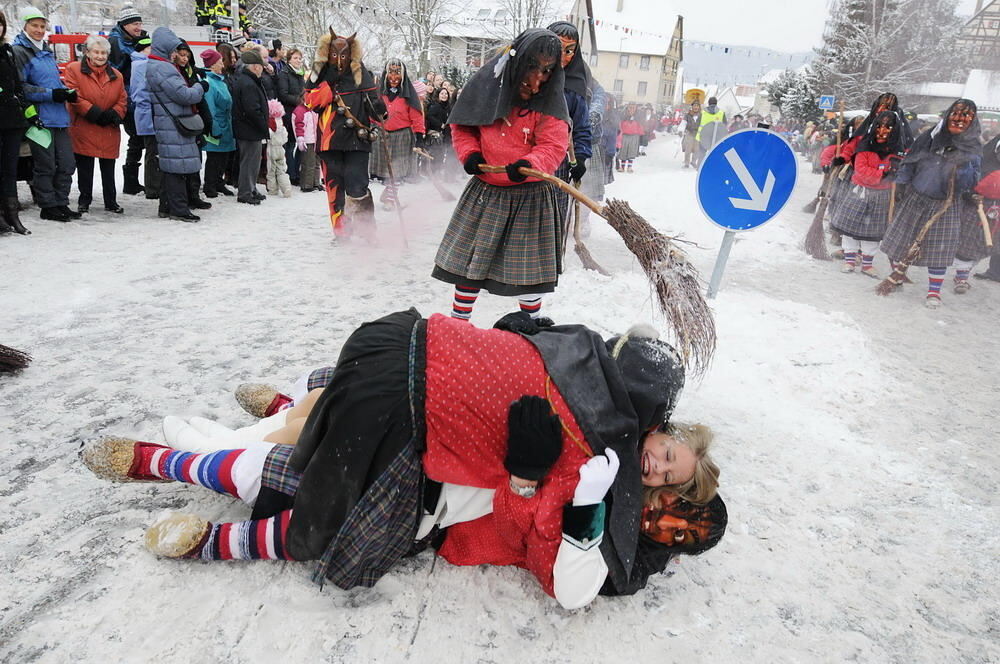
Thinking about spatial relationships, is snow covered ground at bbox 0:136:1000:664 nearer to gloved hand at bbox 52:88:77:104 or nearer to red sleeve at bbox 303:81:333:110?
gloved hand at bbox 52:88:77:104

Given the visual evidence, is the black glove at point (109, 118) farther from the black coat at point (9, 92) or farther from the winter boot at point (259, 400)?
the winter boot at point (259, 400)

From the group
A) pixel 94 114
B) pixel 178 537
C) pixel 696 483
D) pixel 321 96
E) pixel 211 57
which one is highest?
pixel 211 57

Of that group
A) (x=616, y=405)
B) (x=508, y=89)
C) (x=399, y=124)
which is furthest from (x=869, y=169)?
(x=616, y=405)

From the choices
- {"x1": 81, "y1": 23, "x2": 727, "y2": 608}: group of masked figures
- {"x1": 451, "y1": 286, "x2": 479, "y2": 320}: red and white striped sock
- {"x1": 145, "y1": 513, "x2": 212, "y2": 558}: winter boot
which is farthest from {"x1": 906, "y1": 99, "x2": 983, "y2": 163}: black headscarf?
{"x1": 145, "y1": 513, "x2": 212, "y2": 558}: winter boot

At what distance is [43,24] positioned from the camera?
5715 mm

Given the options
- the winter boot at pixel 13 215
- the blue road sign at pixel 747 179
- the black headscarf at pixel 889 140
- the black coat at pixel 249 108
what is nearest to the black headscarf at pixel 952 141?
the black headscarf at pixel 889 140

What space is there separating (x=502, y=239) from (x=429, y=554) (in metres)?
2.05

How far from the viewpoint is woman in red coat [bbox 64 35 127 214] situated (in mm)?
6160

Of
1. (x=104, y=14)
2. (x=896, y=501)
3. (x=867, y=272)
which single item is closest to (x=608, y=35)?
(x=104, y=14)

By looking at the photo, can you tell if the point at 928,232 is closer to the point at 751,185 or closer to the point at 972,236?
the point at 972,236

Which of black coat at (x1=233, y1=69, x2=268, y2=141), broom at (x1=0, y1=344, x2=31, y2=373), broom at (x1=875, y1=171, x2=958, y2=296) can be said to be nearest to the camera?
broom at (x1=0, y1=344, x2=31, y2=373)

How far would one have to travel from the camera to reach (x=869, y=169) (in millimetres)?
7020

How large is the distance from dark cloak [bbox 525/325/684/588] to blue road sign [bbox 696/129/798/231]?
2.58 m

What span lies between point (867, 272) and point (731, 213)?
4450 millimetres
